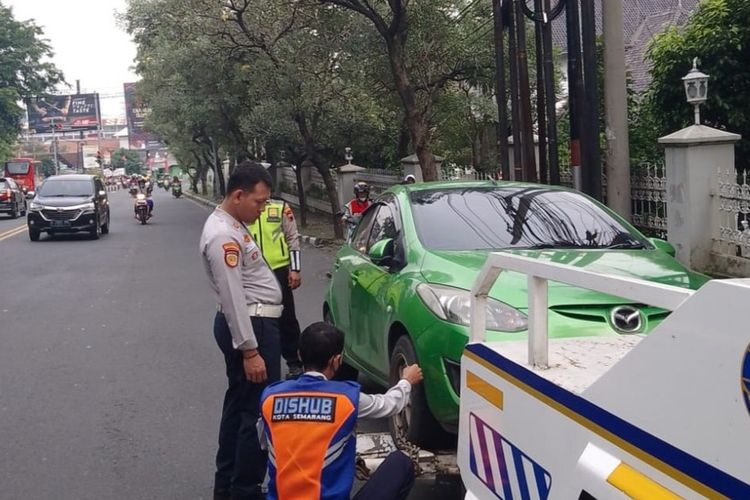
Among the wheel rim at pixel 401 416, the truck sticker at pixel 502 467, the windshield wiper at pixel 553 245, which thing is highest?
the windshield wiper at pixel 553 245

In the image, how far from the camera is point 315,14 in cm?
1678

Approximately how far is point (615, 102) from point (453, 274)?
7175 millimetres

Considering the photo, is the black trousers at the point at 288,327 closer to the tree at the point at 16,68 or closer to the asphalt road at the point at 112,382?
the asphalt road at the point at 112,382

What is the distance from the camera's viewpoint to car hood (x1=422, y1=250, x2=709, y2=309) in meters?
4.27

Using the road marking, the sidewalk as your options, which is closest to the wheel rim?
the sidewalk

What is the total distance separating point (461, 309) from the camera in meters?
4.43

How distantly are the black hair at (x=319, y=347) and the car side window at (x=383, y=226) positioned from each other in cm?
227

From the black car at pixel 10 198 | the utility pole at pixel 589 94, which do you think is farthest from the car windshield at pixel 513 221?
the black car at pixel 10 198

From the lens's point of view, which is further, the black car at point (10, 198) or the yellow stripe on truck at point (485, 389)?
the black car at point (10, 198)

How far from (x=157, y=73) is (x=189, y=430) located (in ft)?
88.1

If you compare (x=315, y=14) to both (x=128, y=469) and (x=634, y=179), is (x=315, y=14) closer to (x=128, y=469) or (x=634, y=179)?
(x=634, y=179)

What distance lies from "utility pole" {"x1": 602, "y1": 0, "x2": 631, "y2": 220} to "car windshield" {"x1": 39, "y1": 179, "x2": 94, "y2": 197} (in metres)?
15.3

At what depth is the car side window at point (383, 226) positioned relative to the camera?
573 cm

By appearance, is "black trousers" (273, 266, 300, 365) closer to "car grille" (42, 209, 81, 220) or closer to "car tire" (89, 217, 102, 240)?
"car grille" (42, 209, 81, 220)
